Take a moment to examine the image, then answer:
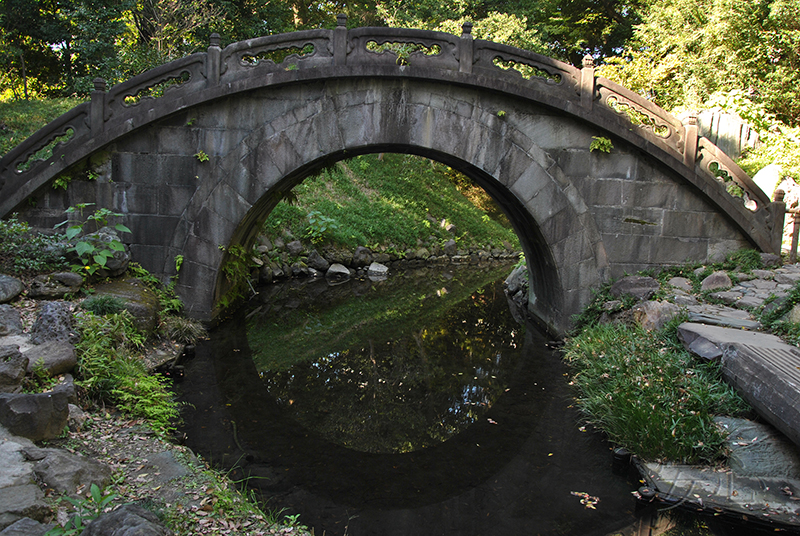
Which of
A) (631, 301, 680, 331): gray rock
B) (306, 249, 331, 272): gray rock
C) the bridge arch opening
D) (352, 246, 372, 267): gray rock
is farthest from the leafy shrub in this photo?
(352, 246, 372, 267): gray rock

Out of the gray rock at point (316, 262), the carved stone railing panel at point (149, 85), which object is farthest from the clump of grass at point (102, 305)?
the gray rock at point (316, 262)

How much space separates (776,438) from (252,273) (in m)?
11.3

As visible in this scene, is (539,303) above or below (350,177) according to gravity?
below

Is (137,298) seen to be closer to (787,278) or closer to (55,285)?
(55,285)

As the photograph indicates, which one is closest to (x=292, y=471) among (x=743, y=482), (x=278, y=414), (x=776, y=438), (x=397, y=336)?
(x=278, y=414)

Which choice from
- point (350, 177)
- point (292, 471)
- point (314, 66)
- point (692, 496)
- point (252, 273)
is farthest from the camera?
point (350, 177)

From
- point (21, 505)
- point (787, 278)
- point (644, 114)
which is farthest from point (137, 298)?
point (787, 278)

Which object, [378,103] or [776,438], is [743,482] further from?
[378,103]

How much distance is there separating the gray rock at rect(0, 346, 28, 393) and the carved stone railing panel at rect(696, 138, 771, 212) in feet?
29.7

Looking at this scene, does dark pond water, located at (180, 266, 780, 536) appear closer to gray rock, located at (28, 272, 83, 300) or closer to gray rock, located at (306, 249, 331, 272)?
gray rock, located at (28, 272, 83, 300)

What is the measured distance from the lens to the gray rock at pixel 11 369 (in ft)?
14.9

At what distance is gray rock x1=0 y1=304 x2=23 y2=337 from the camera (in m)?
5.84

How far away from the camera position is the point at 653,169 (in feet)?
29.3

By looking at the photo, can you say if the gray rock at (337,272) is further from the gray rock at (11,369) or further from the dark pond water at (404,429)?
the gray rock at (11,369)
